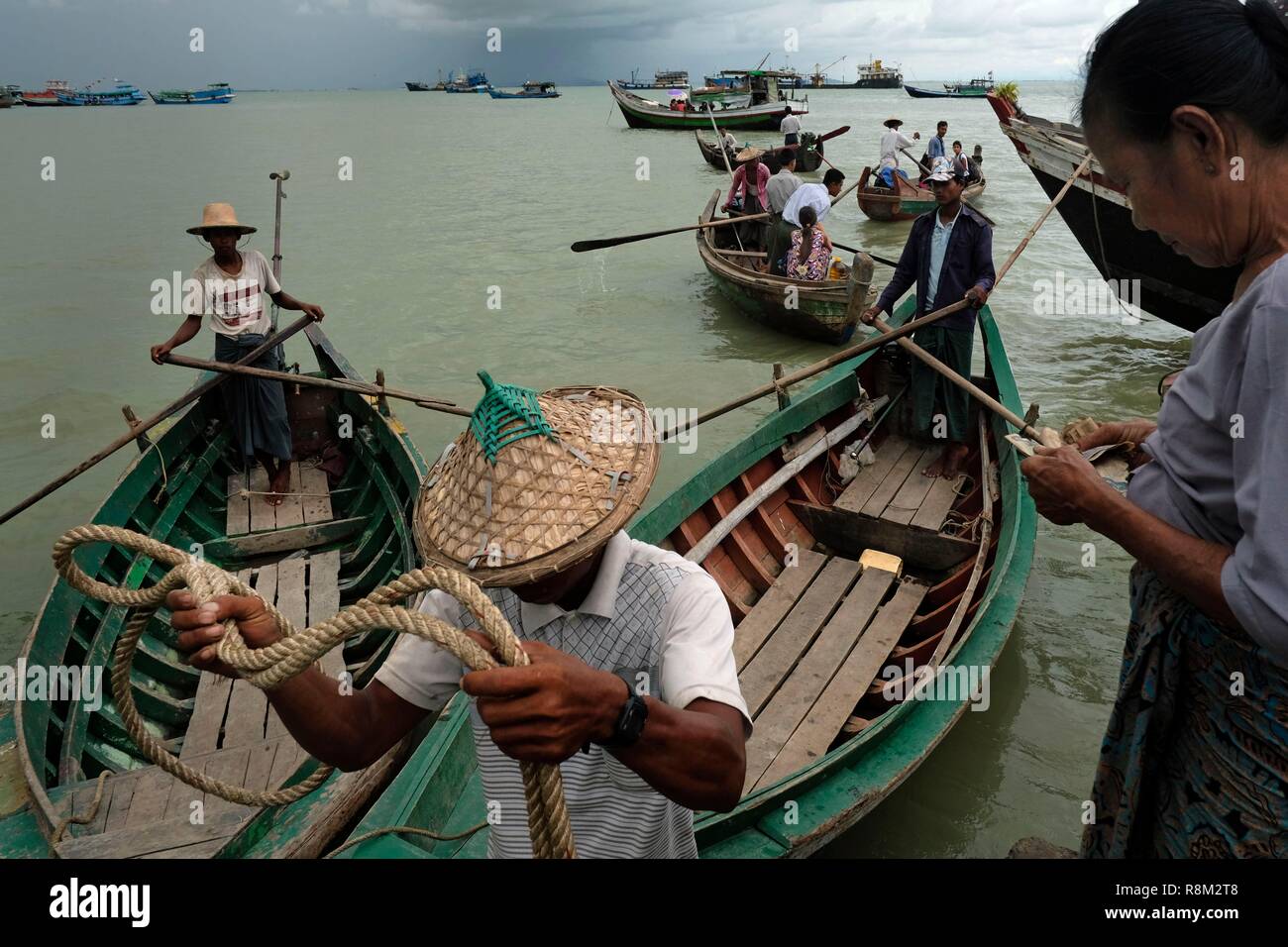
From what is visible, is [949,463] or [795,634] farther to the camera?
[949,463]

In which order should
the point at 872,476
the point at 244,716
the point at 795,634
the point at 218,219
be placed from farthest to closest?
the point at 872,476 → the point at 218,219 → the point at 795,634 → the point at 244,716

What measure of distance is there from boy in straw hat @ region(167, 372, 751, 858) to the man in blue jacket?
4.13m

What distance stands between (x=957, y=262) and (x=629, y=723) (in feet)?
16.5

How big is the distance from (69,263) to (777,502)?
16.7 m

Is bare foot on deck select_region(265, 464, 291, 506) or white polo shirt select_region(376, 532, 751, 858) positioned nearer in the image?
white polo shirt select_region(376, 532, 751, 858)

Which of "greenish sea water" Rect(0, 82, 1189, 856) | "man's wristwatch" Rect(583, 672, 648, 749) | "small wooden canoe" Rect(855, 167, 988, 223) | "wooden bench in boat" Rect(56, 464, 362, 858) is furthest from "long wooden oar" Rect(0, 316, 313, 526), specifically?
"small wooden canoe" Rect(855, 167, 988, 223)

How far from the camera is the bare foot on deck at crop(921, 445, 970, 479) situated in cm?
562

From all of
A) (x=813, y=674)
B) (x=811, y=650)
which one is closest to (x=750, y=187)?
(x=811, y=650)

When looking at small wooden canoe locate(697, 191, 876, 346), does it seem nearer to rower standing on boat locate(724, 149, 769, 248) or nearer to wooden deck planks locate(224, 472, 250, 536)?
rower standing on boat locate(724, 149, 769, 248)

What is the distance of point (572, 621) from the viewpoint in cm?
159

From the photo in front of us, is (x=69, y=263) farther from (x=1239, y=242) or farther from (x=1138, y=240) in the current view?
(x=1239, y=242)

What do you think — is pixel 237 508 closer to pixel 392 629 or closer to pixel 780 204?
pixel 392 629

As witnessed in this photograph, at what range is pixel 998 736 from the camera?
4.54 meters

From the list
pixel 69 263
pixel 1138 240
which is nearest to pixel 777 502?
pixel 1138 240
